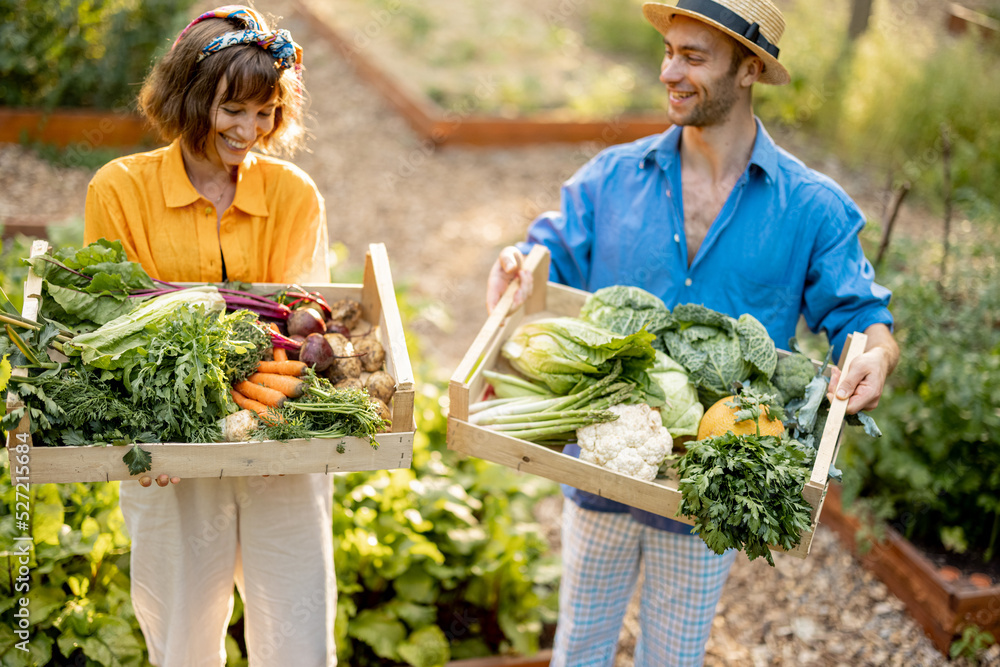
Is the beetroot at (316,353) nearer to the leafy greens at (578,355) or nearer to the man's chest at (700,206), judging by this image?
the leafy greens at (578,355)

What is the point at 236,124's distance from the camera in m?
2.67

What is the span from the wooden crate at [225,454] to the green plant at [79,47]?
19.9ft

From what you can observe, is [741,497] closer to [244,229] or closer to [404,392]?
[404,392]

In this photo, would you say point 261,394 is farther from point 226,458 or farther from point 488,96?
point 488,96

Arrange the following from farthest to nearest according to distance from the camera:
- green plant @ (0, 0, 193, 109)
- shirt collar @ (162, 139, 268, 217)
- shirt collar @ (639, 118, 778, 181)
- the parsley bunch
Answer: green plant @ (0, 0, 193, 109) → shirt collar @ (639, 118, 778, 181) → shirt collar @ (162, 139, 268, 217) → the parsley bunch

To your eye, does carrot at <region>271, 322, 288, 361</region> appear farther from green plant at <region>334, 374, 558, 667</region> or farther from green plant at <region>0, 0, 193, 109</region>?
green plant at <region>0, 0, 193, 109</region>

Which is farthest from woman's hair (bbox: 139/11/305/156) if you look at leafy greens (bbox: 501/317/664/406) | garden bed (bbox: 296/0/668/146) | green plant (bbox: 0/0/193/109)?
garden bed (bbox: 296/0/668/146)

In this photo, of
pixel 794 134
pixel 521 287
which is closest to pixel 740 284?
pixel 521 287

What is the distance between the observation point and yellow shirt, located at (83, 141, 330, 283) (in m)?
2.74

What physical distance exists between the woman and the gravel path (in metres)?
0.88

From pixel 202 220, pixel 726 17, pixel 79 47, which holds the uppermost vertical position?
pixel 79 47

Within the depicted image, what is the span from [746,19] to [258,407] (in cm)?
221

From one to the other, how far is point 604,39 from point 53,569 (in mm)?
11126

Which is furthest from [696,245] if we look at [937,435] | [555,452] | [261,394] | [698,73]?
[937,435]
